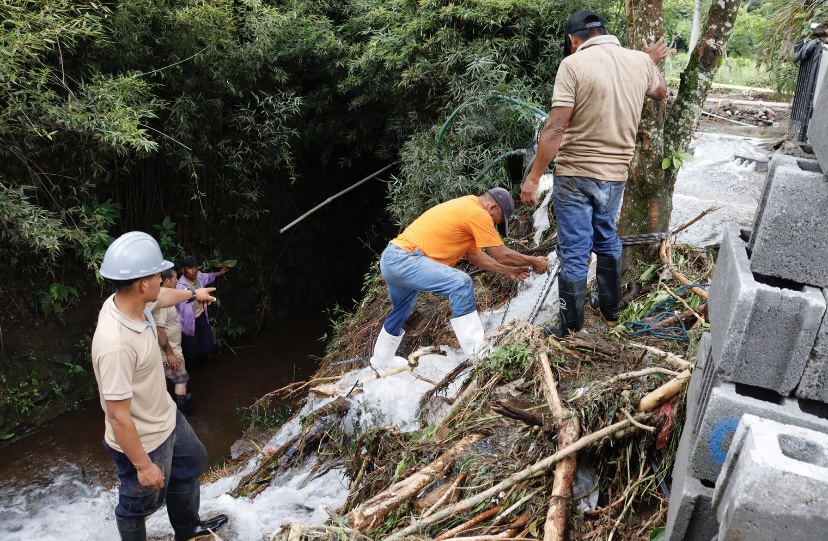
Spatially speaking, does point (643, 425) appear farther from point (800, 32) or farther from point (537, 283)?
point (800, 32)

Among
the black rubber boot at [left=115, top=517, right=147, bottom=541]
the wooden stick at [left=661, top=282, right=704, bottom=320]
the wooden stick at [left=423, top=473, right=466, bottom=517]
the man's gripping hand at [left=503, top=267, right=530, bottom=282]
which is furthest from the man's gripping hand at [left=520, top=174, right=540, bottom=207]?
the black rubber boot at [left=115, top=517, right=147, bottom=541]

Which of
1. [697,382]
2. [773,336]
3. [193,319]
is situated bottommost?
[193,319]

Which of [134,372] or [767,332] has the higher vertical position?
[767,332]

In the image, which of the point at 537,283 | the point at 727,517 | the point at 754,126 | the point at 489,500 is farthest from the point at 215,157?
the point at 754,126

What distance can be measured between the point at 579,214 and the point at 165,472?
2.81m

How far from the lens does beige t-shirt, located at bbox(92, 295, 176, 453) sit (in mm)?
2998

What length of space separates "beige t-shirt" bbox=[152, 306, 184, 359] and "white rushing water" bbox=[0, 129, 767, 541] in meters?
1.43

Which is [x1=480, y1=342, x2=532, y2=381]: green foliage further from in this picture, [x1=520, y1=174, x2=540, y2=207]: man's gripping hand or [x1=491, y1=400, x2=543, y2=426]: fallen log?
[x1=520, y1=174, x2=540, y2=207]: man's gripping hand

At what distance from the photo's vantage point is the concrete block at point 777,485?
1616 mm

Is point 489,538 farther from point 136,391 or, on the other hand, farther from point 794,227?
point 136,391

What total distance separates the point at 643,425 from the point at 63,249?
6568 mm

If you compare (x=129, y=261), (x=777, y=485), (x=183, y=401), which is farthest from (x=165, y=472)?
(x=183, y=401)

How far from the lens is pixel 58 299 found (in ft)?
24.0

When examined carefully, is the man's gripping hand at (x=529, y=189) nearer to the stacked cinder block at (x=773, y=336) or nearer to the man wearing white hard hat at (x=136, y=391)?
the stacked cinder block at (x=773, y=336)
